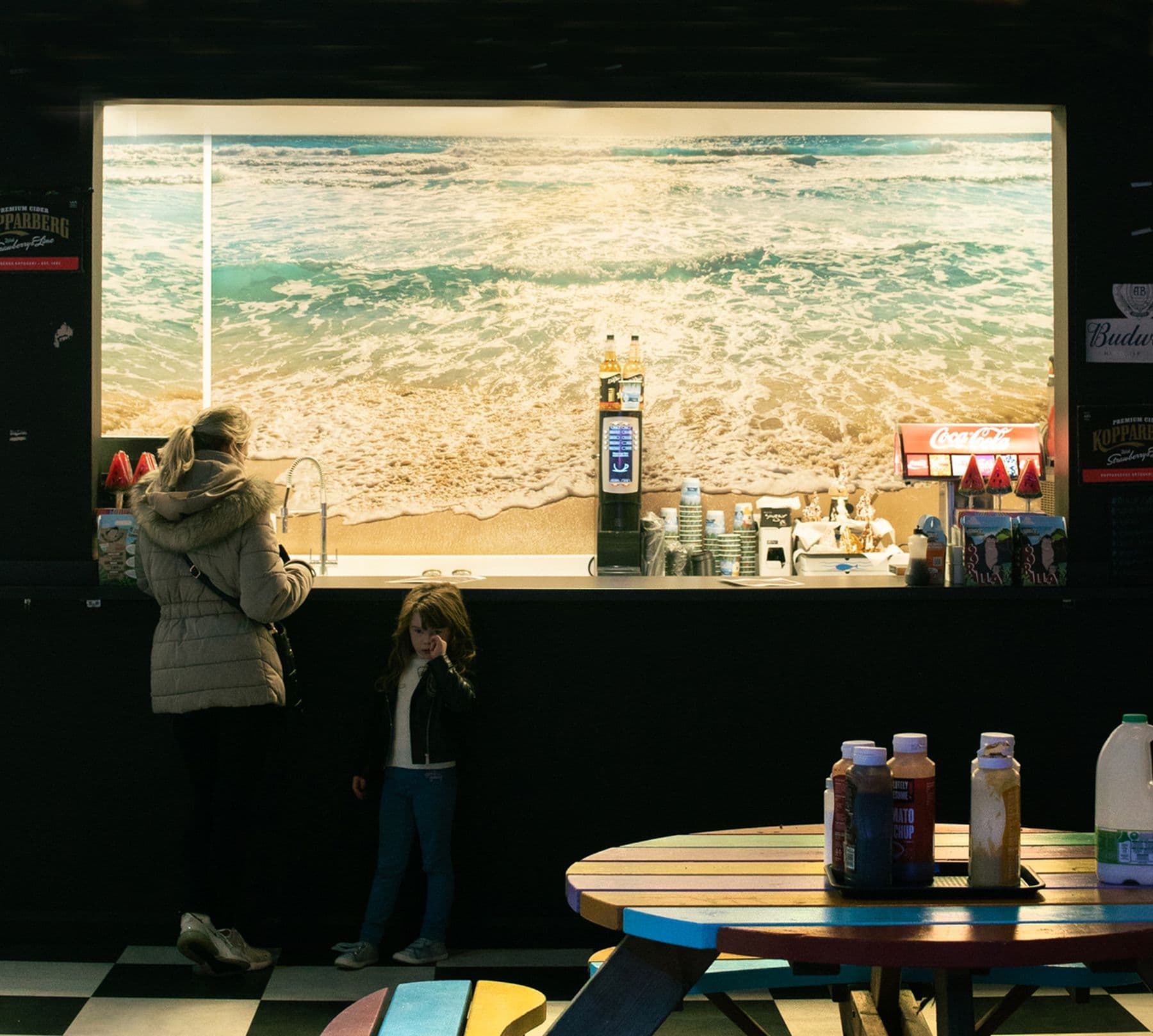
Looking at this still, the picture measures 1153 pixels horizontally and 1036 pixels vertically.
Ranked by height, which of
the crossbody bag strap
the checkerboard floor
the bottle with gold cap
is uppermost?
the bottle with gold cap

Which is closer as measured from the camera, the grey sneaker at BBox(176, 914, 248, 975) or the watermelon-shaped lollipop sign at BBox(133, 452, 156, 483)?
the grey sneaker at BBox(176, 914, 248, 975)

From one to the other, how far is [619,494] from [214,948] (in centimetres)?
303

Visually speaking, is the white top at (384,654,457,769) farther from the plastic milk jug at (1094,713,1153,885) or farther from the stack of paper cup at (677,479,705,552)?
the stack of paper cup at (677,479,705,552)

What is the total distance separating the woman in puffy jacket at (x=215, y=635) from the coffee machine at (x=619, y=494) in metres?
2.50

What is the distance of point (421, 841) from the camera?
13.1 feet

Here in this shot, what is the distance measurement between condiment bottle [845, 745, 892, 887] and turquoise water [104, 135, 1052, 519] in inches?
203

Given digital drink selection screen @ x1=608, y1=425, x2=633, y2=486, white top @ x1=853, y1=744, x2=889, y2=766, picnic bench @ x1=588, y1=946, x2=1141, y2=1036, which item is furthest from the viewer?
digital drink selection screen @ x1=608, y1=425, x2=633, y2=486

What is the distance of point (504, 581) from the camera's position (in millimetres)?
4480

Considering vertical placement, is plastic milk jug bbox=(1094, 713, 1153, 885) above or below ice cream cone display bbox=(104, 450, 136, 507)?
below

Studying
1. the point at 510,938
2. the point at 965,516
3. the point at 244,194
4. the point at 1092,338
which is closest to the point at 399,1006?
the point at 510,938

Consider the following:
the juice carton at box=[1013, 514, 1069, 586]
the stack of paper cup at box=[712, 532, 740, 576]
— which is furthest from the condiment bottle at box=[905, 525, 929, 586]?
the stack of paper cup at box=[712, 532, 740, 576]

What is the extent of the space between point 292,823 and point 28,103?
242cm

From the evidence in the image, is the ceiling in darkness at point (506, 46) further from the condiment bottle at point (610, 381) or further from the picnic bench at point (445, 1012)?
the picnic bench at point (445, 1012)

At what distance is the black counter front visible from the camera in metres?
4.18
